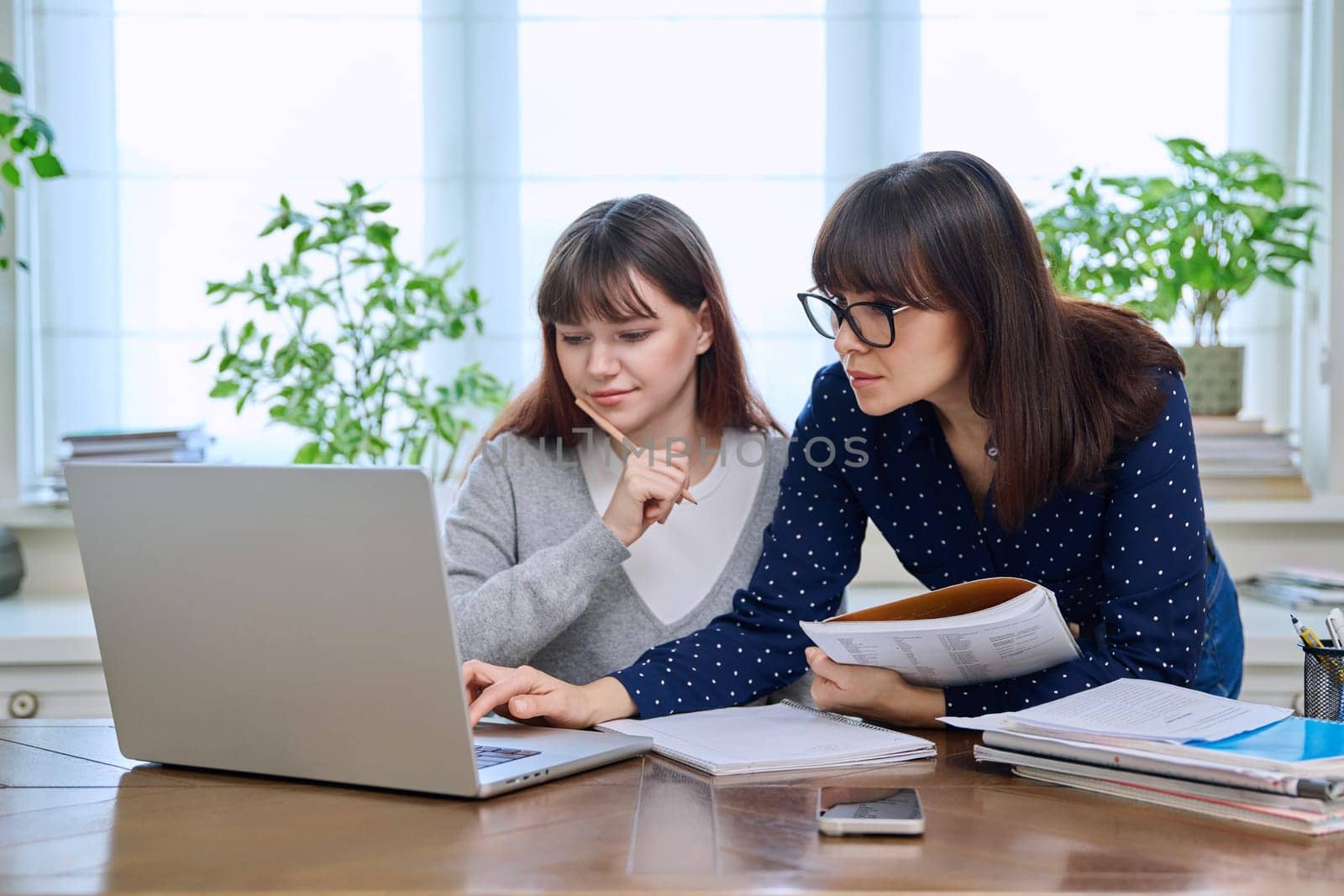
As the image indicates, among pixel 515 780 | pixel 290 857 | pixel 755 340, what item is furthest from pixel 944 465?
pixel 755 340

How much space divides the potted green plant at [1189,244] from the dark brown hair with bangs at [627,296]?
0.91 m

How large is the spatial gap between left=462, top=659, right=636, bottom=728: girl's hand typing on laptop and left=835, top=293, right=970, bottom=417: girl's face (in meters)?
0.40

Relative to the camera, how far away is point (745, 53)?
2.67 meters

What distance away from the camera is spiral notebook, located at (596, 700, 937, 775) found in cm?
105

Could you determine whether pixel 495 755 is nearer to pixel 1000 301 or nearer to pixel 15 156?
pixel 1000 301

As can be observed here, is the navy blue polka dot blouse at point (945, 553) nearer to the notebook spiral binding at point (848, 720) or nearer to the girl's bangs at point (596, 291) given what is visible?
the notebook spiral binding at point (848, 720)

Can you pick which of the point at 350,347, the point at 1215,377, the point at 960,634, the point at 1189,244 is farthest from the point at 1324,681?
the point at 350,347

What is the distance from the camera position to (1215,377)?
98.3 inches

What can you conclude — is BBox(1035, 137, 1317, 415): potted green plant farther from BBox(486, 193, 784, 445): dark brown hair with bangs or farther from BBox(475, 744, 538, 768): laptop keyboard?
BBox(475, 744, 538, 768): laptop keyboard

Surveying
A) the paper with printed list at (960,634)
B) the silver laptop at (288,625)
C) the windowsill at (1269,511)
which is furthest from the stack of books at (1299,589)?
the silver laptop at (288,625)

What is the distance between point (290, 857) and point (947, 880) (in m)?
0.42

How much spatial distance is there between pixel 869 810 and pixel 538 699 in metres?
0.40

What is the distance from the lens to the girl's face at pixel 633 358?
1.55 metres

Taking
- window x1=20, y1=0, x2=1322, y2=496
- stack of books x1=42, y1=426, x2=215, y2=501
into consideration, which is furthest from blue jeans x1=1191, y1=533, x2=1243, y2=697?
stack of books x1=42, y1=426, x2=215, y2=501
